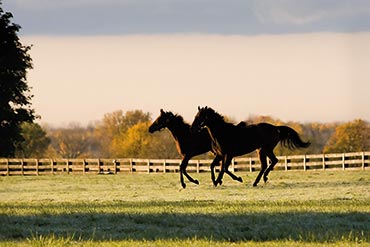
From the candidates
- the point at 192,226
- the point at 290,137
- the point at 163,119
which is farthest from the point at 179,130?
the point at 192,226

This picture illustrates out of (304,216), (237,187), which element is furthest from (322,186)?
(304,216)

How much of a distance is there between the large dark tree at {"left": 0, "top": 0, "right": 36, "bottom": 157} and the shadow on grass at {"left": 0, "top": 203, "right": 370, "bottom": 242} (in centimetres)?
3176

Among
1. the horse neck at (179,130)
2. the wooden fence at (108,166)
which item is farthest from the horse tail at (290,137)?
the wooden fence at (108,166)

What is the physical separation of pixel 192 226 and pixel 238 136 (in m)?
13.0

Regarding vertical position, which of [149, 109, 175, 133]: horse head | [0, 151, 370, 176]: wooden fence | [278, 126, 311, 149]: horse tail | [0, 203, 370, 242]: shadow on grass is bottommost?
[0, 203, 370, 242]: shadow on grass

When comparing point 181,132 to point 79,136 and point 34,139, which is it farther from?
point 79,136

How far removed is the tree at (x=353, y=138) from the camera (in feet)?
273

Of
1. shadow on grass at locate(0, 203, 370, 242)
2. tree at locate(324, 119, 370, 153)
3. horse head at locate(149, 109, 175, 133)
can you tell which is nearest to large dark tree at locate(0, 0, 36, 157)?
horse head at locate(149, 109, 175, 133)

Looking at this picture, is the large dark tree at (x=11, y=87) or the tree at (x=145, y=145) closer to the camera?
the large dark tree at (x=11, y=87)

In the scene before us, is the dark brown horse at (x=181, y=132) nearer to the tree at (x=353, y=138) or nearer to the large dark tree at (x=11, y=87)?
the large dark tree at (x=11, y=87)

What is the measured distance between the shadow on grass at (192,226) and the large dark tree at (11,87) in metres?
31.8

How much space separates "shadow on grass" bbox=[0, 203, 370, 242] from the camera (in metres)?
13.1

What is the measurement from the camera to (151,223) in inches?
620

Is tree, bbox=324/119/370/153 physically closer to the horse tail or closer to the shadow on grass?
the horse tail
